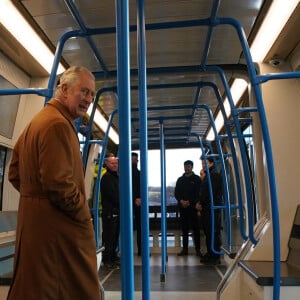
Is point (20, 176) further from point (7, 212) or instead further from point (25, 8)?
point (7, 212)

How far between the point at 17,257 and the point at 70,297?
288mm

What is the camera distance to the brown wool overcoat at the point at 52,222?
1.69 meters

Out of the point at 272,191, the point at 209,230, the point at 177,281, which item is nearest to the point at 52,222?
the point at 272,191

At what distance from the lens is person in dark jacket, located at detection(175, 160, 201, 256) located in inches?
282

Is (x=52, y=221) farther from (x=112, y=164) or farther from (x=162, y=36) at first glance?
(x=112, y=164)

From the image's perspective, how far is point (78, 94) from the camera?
6.34ft

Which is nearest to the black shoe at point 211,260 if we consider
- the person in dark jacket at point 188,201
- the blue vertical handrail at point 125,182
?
the person in dark jacket at point 188,201

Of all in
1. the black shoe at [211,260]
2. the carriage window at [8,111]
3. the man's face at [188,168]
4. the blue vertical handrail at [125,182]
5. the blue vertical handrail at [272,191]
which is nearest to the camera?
the blue vertical handrail at [125,182]

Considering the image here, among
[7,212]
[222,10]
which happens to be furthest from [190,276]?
[222,10]

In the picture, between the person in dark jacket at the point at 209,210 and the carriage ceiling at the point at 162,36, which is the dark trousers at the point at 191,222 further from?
the carriage ceiling at the point at 162,36

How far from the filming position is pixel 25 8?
9.31ft

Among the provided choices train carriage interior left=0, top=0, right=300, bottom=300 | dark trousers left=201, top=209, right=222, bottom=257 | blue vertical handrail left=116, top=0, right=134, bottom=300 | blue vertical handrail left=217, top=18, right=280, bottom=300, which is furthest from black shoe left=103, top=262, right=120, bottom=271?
blue vertical handrail left=116, top=0, right=134, bottom=300

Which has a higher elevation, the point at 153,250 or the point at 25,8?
the point at 25,8

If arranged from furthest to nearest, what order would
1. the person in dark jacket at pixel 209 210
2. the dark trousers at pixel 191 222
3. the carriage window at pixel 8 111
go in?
the dark trousers at pixel 191 222, the person in dark jacket at pixel 209 210, the carriage window at pixel 8 111
